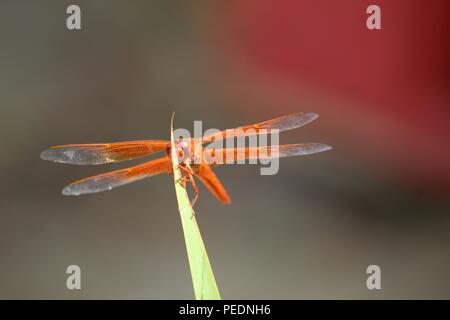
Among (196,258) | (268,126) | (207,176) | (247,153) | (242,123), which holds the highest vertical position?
(242,123)

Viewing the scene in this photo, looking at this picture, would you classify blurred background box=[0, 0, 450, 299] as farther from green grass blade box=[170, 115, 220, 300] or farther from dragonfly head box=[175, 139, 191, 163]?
green grass blade box=[170, 115, 220, 300]

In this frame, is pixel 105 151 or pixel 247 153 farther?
pixel 247 153

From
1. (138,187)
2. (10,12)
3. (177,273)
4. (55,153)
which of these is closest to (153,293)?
(177,273)

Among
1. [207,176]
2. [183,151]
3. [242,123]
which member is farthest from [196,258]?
[242,123]

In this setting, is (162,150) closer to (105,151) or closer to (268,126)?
(105,151)

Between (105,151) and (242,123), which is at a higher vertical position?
(242,123)

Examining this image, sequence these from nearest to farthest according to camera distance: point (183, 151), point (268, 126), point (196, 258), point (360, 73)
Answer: point (196, 258) → point (183, 151) → point (268, 126) → point (360, 73)

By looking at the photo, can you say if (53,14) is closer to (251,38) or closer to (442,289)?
(251,38)
